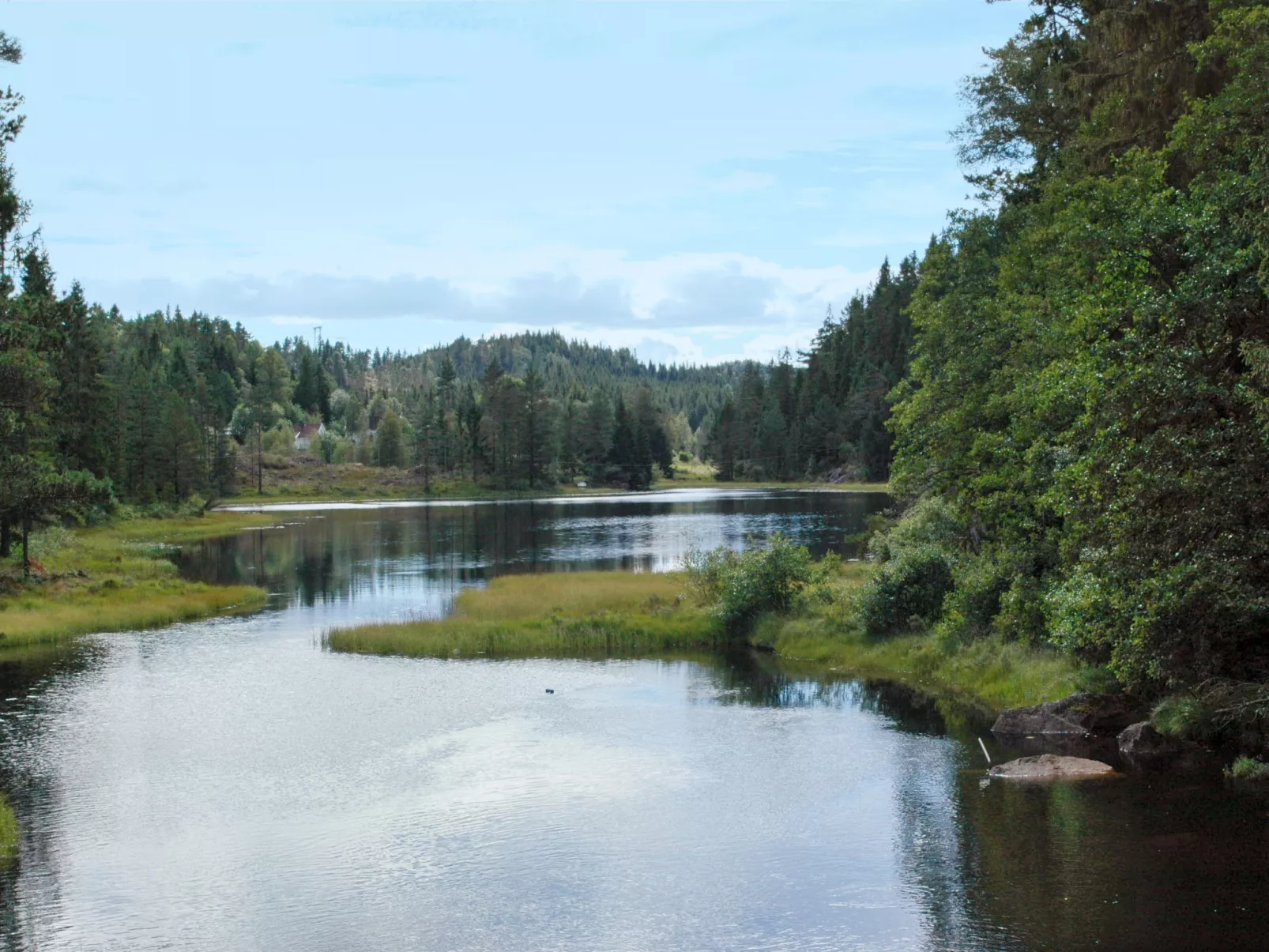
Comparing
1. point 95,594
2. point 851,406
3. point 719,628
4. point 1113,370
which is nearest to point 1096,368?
point 1113,370

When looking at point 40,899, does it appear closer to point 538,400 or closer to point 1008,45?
point 1008,45

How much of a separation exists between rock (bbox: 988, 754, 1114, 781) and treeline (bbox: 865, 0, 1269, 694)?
250 centimetres

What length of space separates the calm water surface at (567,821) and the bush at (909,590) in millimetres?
4349

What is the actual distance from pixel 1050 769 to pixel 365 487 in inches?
6099

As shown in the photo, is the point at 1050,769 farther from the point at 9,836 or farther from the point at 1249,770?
the point at 9,836

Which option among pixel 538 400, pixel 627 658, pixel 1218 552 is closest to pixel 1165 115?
pixel 1218 552

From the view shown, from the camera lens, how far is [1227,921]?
1822 cm

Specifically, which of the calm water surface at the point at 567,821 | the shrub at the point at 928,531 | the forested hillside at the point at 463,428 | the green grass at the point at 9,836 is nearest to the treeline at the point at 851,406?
the forested hillside at the point at 463,428

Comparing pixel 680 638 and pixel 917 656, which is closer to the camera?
pixel 917 656

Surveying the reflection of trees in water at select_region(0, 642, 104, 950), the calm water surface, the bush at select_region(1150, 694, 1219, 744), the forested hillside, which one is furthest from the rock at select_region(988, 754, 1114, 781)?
the forested hillside

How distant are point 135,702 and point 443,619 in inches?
641

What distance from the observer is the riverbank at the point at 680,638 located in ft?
117

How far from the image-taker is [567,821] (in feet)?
82.3

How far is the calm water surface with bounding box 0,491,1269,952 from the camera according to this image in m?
19.3
